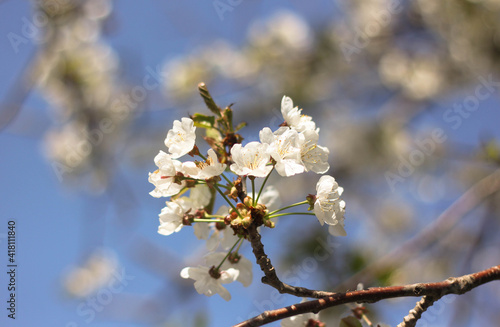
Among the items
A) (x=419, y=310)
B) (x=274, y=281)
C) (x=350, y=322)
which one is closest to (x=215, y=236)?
(x=274, y=281)

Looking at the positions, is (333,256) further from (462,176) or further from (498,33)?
(462,176)

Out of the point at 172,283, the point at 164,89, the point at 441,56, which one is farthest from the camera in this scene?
the point at 164,89

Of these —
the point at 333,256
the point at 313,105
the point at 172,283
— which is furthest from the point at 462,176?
the point at 172,283

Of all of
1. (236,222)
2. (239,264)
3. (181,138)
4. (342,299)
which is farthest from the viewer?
(239,264)

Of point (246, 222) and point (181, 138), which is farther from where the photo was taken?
point (181, 138)

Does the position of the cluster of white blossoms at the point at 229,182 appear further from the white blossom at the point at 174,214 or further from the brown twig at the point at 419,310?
the brown twig at the point at 419,310

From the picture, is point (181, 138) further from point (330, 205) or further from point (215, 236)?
point (330, 205)
